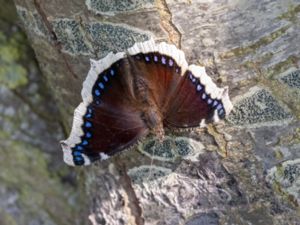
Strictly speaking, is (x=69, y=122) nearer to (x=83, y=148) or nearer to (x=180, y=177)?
(x=83, y=148)

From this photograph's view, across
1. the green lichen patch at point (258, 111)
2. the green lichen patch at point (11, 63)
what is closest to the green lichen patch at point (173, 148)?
the green lichen patch at point (258, 111)

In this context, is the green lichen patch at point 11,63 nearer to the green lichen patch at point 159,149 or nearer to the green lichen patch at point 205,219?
the green lichen patch at point 159,149

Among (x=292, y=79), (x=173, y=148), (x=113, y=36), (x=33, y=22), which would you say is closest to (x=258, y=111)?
(x=292, y=79)

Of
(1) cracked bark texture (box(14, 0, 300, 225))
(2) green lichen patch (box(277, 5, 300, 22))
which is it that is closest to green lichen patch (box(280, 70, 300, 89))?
(1) cracked bark texture (box(14, 0, 300, 225))

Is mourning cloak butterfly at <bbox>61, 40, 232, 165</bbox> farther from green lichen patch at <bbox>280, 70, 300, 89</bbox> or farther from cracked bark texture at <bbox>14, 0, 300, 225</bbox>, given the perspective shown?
green lichen patch at <bbox>280, 70, 300, 89</bbox>

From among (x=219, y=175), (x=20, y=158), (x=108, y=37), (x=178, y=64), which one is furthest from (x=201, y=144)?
(x=20, y=158)
